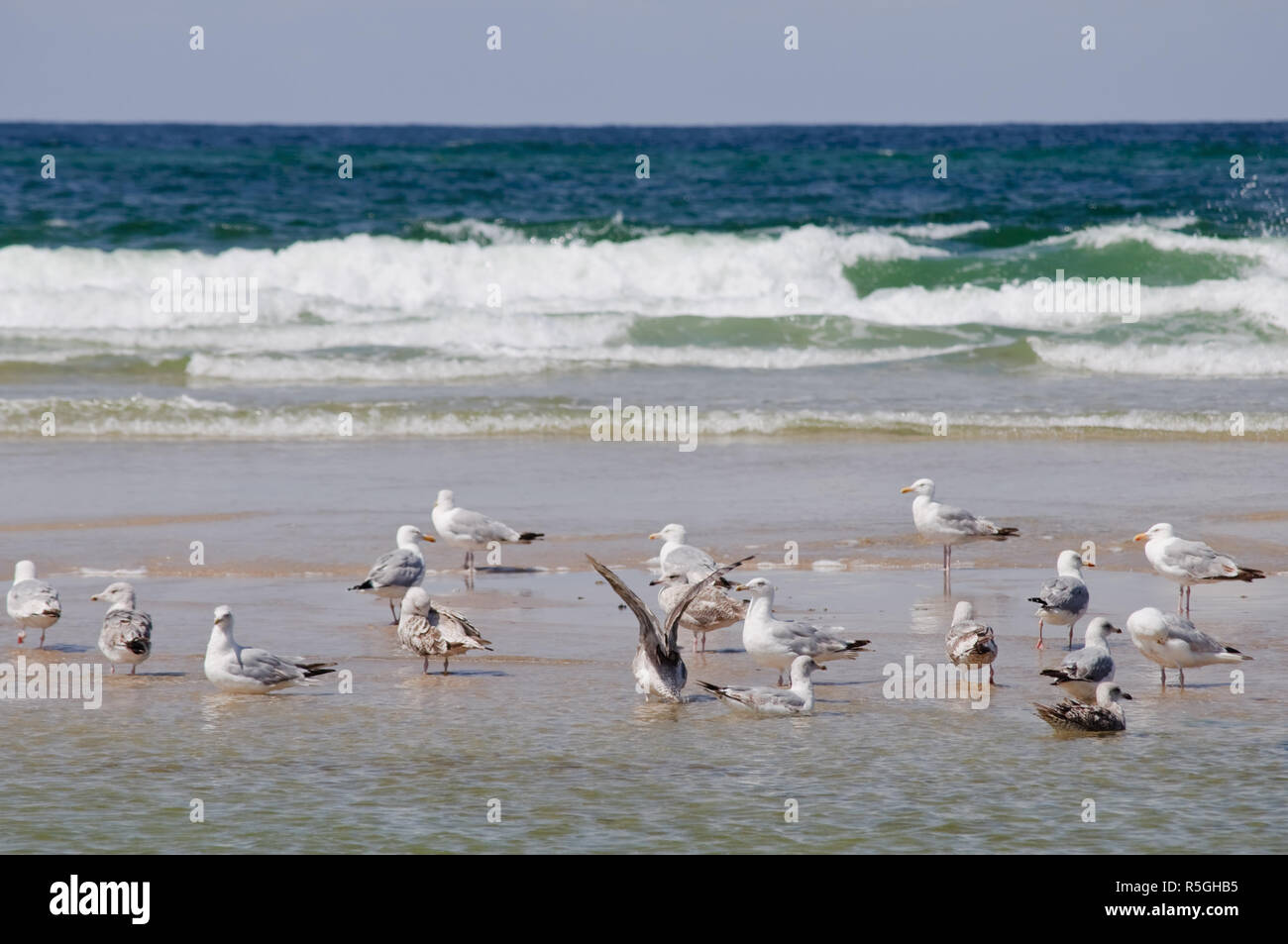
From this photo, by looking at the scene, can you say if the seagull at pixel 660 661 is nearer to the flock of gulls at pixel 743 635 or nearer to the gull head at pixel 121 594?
the flock of gulls at pixel 743 635

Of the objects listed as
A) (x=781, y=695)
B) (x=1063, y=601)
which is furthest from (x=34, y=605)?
(x=1063, y=601)

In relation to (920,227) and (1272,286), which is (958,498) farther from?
(920,227)

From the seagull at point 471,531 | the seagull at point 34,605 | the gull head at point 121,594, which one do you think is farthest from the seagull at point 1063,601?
the seagull at point 34,605

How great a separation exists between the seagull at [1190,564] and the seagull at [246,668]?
4855 mm

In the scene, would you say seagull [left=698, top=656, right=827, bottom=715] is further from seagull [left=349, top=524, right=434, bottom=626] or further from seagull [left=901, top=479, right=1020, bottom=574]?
seagull [left=901, top=479, right=1020, bottom=574]

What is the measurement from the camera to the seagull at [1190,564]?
9461 millimetres

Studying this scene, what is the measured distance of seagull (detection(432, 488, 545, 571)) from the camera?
10.8m

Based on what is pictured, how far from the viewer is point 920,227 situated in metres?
33.8

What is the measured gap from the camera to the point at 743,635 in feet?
27.9

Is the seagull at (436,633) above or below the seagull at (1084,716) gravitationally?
above

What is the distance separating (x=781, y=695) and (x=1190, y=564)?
11.0 feet

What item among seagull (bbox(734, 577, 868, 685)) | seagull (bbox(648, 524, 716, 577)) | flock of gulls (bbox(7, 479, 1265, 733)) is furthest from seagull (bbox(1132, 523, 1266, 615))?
seagull (bbox(648, 524, 716, 577))

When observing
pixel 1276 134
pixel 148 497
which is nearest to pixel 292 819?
pixel 148 497

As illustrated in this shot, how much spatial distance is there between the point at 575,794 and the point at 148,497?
787 cm
